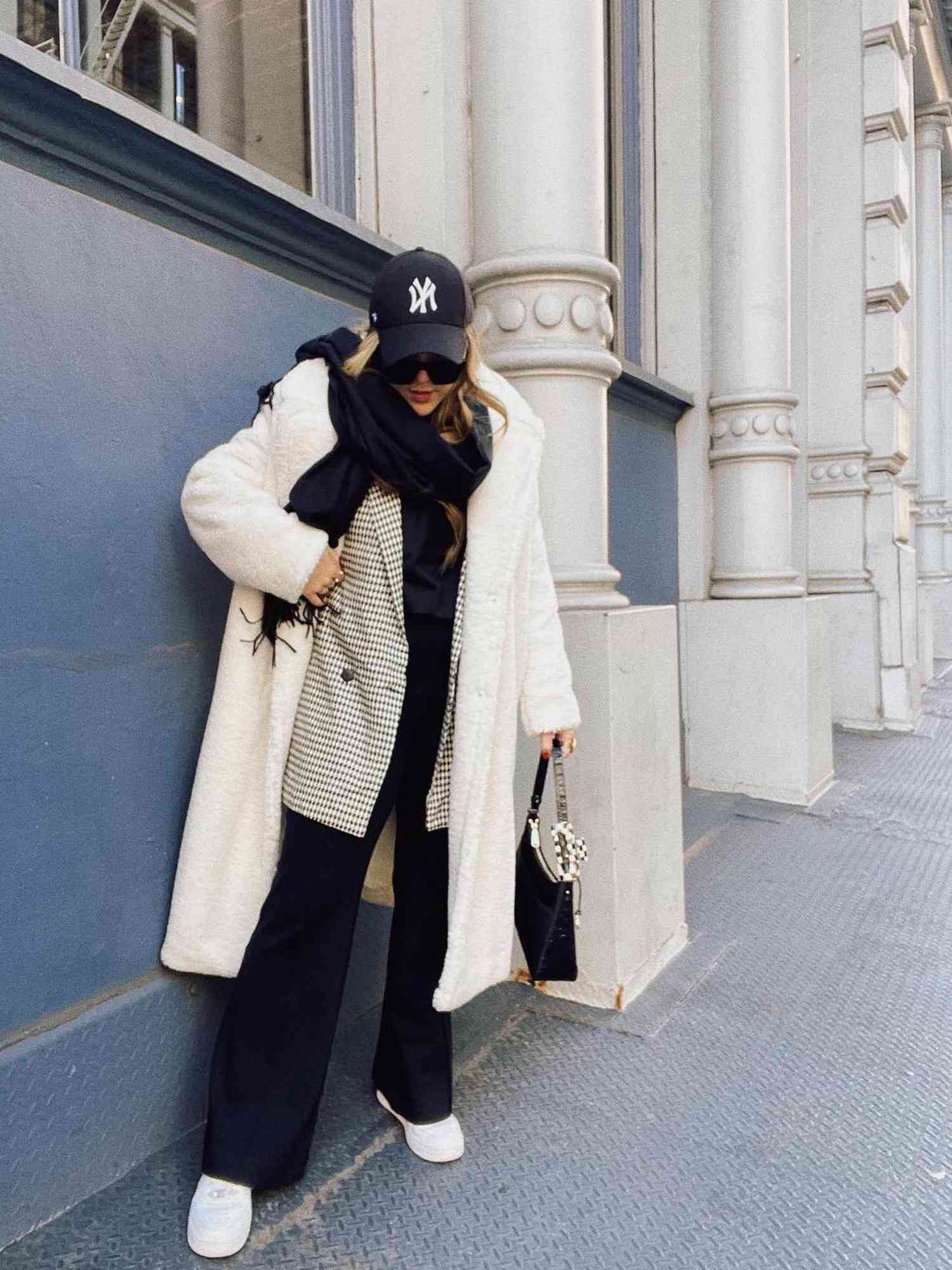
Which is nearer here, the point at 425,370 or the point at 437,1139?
the point at 425,370

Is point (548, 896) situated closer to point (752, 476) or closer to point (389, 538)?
point (389, 538)

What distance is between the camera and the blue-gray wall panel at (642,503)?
4.56m

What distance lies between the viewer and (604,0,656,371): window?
5.07 m

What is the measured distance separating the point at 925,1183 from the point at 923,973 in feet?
3.71

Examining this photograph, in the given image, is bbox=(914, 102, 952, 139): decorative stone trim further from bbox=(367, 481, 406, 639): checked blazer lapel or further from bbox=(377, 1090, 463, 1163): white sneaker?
bbox=(377, 1090, 463, 1163): white sneaker

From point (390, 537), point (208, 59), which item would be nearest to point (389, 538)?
point (390, 537)

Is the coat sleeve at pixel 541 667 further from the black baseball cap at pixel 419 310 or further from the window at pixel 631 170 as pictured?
the window at pixel 631 170

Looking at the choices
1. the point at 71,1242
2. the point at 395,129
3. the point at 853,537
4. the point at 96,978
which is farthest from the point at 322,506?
the point at 853,537

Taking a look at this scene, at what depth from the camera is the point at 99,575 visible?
2016 millimetres

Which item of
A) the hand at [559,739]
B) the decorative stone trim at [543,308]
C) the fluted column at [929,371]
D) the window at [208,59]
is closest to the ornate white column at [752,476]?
the decorative stone trim at [543,308]

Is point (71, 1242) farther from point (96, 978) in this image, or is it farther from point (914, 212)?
point (914, 212)

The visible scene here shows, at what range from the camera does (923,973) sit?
3.07m

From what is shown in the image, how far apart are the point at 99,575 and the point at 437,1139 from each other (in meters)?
1.37

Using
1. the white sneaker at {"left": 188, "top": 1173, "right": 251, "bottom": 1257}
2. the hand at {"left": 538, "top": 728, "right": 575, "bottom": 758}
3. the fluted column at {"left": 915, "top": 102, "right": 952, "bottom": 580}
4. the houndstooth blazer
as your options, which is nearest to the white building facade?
the white sneaker at {"left": 188, "top": 1173, "right": 251, "bottom": 1257}
